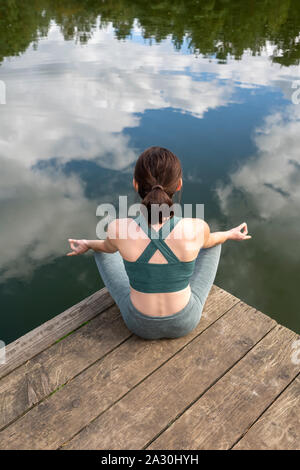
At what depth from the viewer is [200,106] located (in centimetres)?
838

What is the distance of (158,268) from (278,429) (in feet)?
3.79

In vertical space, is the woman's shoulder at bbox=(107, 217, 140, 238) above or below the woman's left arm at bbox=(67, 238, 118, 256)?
above

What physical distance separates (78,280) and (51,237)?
0.90 m

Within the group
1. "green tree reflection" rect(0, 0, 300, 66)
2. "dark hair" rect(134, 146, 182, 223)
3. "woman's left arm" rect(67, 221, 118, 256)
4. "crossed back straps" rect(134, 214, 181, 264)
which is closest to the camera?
"dark hair" rect(134, 146, 182, 223)

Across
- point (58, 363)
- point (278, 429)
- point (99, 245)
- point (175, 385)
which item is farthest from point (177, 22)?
point (278, 429)

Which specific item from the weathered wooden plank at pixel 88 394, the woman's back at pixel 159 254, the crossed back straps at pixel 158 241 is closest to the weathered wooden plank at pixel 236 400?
the weathered wooden plank at pixel 88 394

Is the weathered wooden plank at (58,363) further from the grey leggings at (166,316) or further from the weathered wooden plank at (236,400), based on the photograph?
the weathered wooden plank at (236,400)

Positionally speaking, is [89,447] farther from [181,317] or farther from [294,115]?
[294,115]

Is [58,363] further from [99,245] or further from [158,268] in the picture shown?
[158,268]

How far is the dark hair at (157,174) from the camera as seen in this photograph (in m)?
1.95

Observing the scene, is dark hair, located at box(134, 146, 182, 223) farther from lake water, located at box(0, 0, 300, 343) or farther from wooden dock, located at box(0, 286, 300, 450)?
lake water, located at box(0, 0, 300, 343)

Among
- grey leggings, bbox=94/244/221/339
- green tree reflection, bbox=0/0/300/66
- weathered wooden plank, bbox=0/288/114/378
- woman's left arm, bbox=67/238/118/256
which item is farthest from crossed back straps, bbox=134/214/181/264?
green tree reflection, bbox=0/0/300/66

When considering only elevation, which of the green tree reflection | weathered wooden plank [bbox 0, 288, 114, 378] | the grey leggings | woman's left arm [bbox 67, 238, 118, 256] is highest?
the green tree reflection

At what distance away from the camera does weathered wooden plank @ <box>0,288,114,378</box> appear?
94.9 inches
